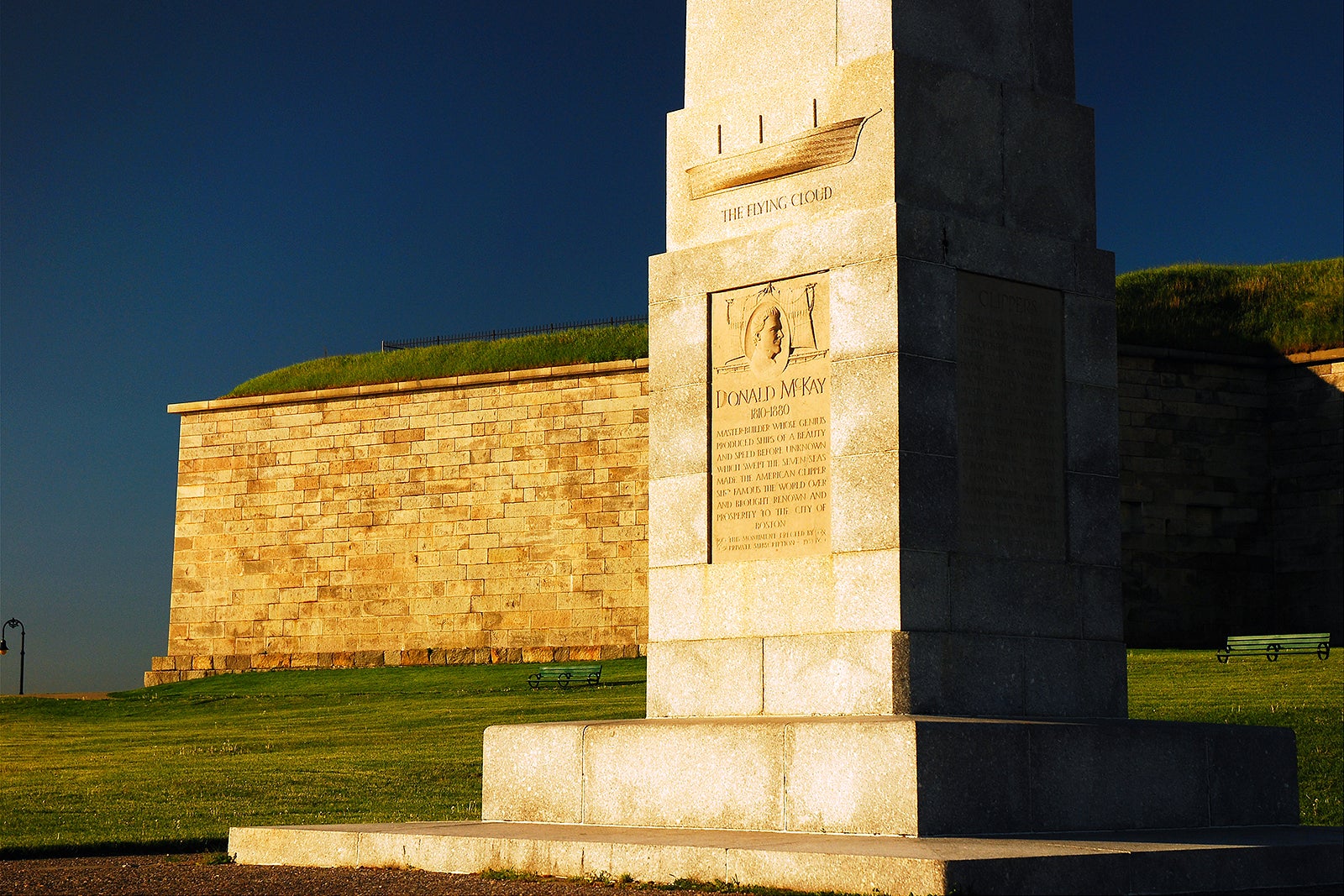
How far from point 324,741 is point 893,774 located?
13447 mm

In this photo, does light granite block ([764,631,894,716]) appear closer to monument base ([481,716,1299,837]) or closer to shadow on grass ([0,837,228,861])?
monument base ([481,716,1299,837])

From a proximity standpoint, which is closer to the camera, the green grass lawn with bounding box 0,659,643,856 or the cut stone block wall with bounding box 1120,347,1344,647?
the green grass lawn with bounding box 0,659,643,856

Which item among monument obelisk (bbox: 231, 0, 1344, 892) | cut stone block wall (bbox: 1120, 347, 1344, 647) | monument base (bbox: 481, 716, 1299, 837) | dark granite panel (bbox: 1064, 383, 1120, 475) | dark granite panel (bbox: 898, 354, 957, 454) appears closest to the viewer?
monument base (bbox: 481, 716, 1299, 837)

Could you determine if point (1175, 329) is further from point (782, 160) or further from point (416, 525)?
point (782, 160)

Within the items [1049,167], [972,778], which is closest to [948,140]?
[1049,167]

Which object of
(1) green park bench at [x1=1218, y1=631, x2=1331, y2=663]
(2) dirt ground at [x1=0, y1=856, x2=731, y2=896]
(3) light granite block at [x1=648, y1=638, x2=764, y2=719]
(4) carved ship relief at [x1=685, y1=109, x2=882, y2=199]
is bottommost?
(2) dirt ground at [x1=0, y1=856, x2=731, y2=896]

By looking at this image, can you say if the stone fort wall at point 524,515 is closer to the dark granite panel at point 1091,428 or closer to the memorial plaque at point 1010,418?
the dark granite panel at point 1091,428

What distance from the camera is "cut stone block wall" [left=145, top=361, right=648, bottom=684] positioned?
97.8 ft

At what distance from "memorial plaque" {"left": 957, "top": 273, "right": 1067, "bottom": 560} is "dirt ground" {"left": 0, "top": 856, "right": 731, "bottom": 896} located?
275 centimetres

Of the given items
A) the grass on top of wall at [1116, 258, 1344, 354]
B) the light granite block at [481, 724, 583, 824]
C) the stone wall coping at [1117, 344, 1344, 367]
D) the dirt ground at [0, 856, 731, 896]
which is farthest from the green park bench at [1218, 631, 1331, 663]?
the dirt ground at [0, 856, 731, 896]

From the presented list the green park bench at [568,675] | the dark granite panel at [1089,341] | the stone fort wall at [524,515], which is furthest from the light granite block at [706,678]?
the stone fort wall at [524,515]

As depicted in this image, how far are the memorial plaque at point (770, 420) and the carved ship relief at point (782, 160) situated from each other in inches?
24.0

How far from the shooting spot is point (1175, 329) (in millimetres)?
30219

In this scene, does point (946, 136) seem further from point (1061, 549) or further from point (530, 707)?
point (530, 707)
